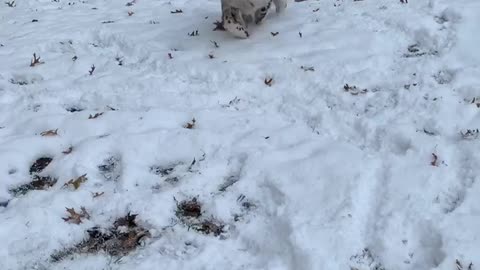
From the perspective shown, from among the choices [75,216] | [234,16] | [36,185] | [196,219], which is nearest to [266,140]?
[196,219]

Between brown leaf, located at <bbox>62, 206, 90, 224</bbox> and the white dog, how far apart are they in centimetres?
367

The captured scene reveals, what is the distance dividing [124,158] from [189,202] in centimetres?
87

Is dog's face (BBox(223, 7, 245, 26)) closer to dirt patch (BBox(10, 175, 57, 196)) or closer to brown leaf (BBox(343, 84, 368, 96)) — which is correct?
brown leaf (BBox(343, 84, 368, 96))

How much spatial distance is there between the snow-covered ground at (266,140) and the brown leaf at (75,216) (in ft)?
0.14

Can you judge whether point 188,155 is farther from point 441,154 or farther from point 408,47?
point 408,47

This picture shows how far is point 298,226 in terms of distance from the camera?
4.10 meters

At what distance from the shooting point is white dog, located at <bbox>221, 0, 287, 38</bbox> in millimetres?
7203

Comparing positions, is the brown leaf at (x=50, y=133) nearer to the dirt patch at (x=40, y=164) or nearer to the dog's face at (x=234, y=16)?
the dirt patch at (x=40, y=164)

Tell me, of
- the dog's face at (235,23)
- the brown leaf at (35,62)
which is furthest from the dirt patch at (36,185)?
the dog's face at (235,23)

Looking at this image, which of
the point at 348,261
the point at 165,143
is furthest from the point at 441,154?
the point at 165,143

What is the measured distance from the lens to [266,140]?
16.8 feet

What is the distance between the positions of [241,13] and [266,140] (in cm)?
275

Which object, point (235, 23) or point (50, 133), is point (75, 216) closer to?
point (50, 133)

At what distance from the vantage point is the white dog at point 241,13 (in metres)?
7.20
